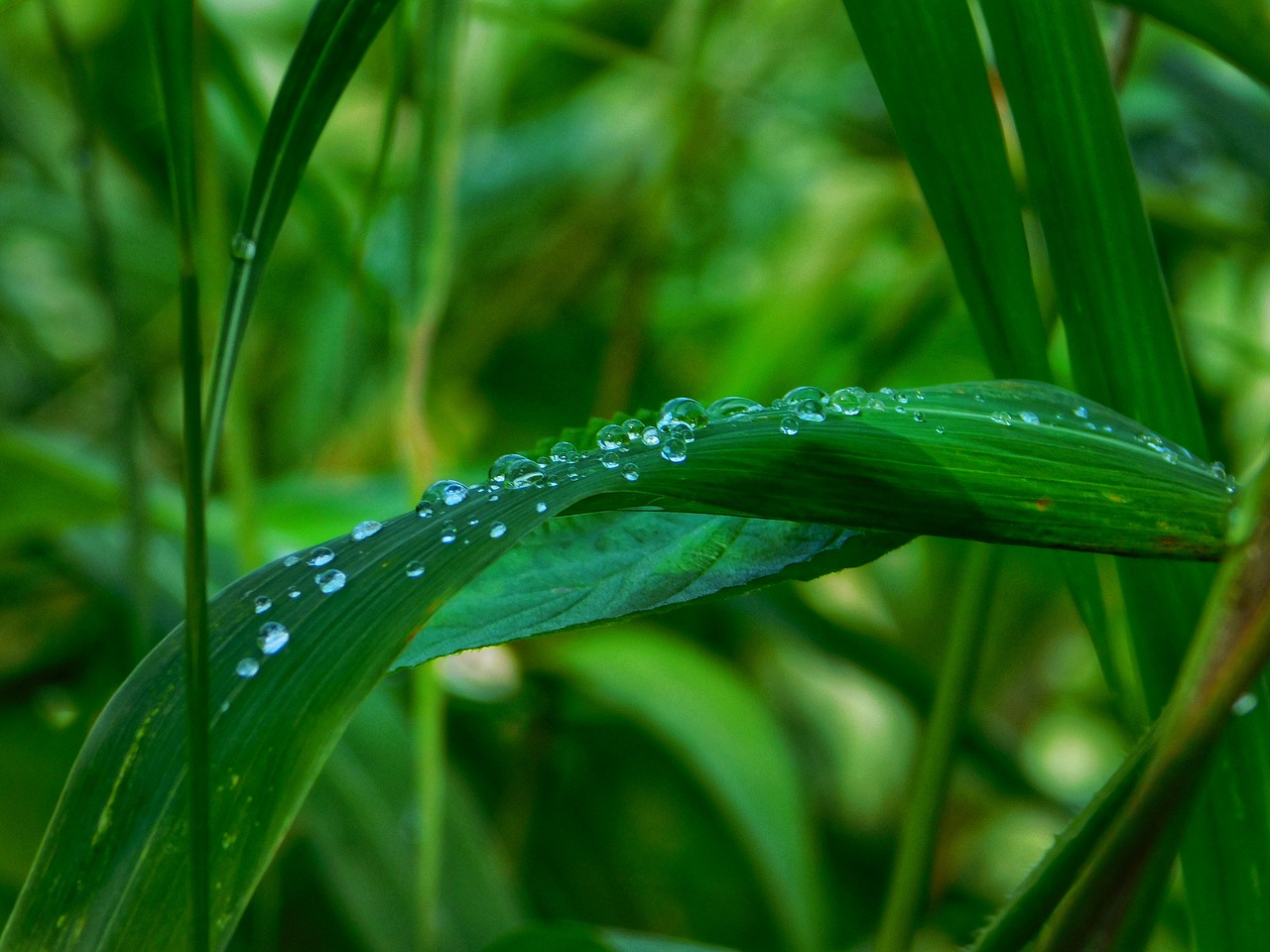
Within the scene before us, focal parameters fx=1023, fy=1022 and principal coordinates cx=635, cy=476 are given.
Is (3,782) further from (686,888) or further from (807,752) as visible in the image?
(807,752)

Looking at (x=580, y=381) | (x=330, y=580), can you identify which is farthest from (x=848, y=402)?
(x=580, y=381)

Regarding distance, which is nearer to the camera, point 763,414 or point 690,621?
point 763,414

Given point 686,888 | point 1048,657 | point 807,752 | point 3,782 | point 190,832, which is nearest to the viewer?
point 190,832

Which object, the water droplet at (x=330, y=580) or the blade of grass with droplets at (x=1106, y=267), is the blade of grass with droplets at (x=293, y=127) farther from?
the blade of grass with droplets at (x=1106, y=267)

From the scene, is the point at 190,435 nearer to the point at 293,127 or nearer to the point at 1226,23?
the point at 293,127

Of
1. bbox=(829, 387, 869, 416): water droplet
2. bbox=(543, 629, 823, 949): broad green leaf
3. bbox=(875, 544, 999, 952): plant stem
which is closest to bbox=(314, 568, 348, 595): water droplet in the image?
bbox=(829, 387, 869, 416): water droplet

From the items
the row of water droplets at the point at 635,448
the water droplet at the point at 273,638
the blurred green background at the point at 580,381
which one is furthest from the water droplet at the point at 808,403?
the blurred green background at the point at 580,381


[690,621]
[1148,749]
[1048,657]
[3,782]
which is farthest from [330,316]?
[1148,749]
